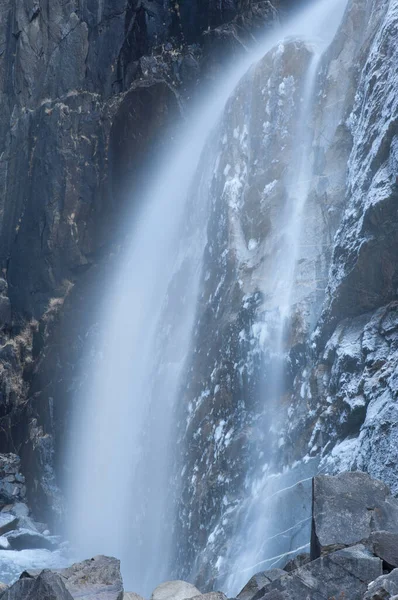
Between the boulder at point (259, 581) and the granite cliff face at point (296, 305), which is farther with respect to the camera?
the granite cliff face at point (296, 305)

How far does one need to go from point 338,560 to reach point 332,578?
138 millimetres

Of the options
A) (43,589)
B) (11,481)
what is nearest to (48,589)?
(43,589)

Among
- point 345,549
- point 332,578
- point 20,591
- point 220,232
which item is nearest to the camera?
point 332,578

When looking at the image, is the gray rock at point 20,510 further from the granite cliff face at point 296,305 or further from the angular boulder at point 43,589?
the angular boulder at point 43,589

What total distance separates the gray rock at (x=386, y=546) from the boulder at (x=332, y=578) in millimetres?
85

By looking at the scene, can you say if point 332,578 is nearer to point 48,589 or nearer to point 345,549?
point 345,549

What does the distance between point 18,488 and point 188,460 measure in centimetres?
919

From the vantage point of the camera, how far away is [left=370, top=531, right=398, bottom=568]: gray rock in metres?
5.68

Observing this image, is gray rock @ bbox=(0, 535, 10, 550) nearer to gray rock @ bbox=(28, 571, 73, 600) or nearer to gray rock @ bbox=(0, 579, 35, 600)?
gray rock @ bbox=(0, 579, 35, 600)

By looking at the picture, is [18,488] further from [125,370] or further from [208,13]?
[208,13]

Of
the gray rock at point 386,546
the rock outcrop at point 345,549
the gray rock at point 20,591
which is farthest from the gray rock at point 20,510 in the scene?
the gray rock at point 386,546

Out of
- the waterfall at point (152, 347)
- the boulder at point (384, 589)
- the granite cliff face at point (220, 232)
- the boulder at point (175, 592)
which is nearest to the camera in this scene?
the boulder at point (384, 589)

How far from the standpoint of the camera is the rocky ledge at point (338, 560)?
556 centimetres

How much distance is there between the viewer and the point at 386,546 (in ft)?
18.9
